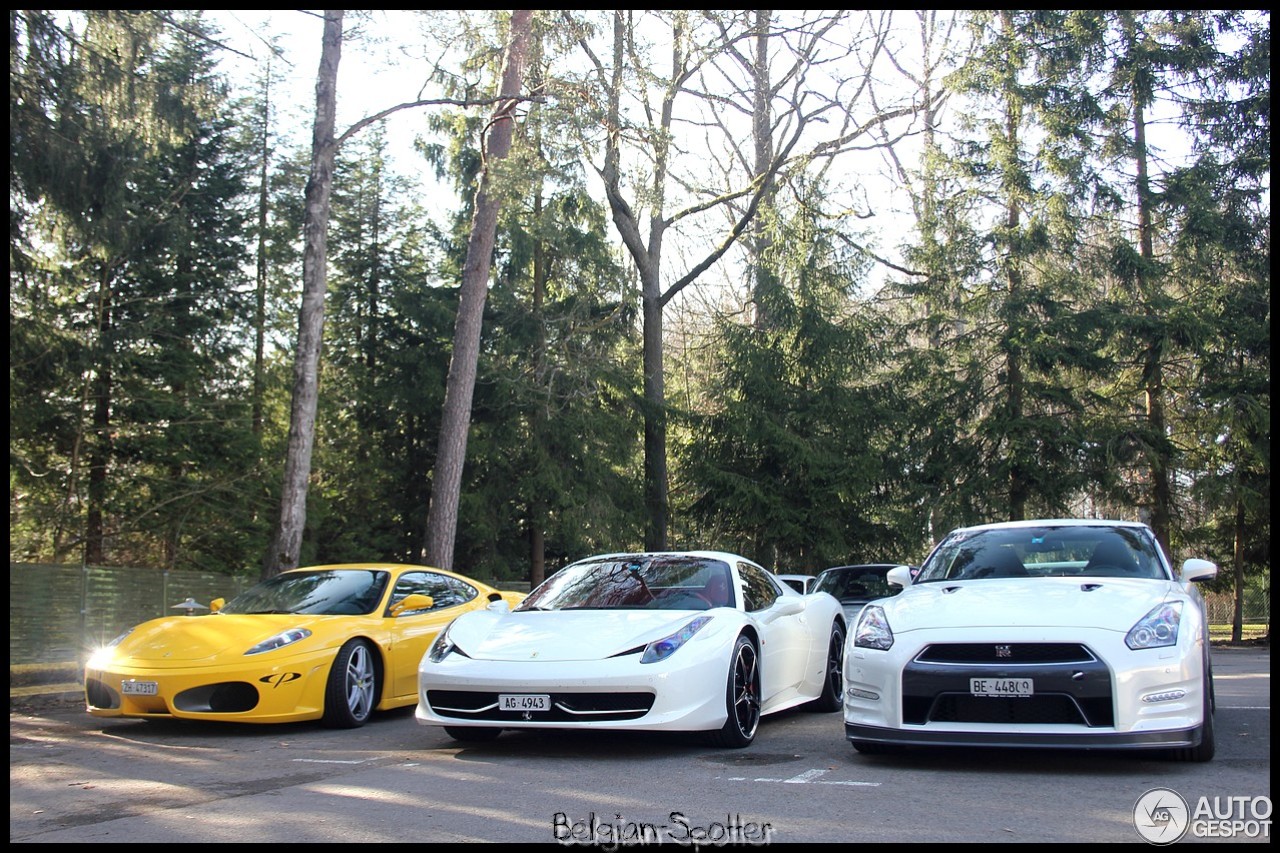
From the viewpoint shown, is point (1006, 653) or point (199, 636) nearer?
point (1006, 653)

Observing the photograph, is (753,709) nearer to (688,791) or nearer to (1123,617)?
(688,791)

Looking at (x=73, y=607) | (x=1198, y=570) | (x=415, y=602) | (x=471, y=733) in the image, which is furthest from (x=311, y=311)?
(x=1198, y=570)

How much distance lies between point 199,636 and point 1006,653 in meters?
6.34

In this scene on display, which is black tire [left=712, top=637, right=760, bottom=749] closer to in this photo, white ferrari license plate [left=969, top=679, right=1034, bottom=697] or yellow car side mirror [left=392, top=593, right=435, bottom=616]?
white ferrari license plate [left=969, top=679, right=1034, bottom=697]

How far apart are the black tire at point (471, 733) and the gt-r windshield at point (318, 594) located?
239 centimetres

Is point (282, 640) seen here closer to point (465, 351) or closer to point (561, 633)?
point (561, 633)

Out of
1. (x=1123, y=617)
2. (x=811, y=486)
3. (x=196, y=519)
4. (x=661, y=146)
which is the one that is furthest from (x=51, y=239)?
(x=811, y=486)

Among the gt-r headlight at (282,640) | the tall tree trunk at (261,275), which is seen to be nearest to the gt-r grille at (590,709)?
the gt-r headlight at (282,640)

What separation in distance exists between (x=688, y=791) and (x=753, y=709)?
84.9 inches

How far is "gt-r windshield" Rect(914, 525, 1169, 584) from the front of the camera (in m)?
7.96

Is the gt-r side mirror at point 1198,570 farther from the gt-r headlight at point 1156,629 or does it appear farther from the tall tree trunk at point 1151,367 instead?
the tall tree trunk at point 1151,367

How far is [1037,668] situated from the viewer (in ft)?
21.3

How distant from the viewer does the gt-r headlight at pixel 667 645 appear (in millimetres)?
7602

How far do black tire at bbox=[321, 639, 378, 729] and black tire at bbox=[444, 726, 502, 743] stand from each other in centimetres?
160
